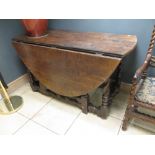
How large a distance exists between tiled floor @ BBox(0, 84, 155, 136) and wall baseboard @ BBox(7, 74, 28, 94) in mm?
299

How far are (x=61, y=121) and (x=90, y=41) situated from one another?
0.80 metres

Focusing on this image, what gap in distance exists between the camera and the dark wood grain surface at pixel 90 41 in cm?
116

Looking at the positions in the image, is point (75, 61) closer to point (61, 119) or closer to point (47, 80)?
point (47, 80)

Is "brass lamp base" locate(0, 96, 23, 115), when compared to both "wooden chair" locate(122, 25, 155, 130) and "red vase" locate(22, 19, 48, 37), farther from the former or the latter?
"wooden chair" locate(122, 25, 155, 130)

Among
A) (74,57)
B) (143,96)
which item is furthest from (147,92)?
(74,57)

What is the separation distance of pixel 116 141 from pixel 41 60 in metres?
0.97

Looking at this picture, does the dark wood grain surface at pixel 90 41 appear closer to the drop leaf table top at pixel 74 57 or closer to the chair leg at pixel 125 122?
the drop leaf table top at pixel 74 57

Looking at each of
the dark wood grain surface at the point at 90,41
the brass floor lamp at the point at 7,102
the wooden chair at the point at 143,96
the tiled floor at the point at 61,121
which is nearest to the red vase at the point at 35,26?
the dark wood grain surface at the point at 90,41

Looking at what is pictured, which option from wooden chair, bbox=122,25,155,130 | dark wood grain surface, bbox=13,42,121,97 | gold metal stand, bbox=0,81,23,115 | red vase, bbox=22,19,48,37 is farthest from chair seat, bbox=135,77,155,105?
gold metal stand, bbox=0,81,23,115

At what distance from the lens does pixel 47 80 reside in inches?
61.1

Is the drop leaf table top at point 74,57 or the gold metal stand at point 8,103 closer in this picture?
the drop leaf table top at point 74,57

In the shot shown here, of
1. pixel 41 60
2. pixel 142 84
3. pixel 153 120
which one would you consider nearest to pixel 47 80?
pixel 41 60

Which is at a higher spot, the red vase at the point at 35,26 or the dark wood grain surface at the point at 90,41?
the red vase at the point at 35,26

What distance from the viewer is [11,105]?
1.69 metres
